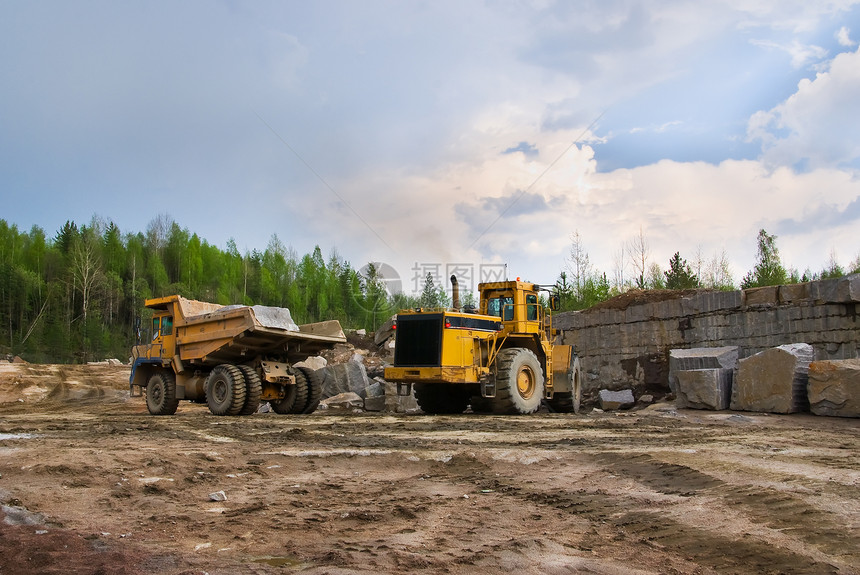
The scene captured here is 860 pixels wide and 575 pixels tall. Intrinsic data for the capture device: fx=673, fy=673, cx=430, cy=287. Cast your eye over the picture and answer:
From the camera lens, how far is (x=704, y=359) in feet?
48.9

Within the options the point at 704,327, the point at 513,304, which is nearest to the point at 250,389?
the point at 513,304

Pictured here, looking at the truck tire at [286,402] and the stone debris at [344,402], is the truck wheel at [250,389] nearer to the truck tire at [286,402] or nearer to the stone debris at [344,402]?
the truck tire at [286,402]

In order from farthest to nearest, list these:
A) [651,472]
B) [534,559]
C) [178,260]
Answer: [178,260] → [651,472] → [534,559]

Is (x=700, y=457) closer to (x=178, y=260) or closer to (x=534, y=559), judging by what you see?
(x=534, y=559)

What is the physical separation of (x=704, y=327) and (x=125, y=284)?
1806 inches

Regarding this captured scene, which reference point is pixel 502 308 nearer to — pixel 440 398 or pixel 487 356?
pixel 487 356

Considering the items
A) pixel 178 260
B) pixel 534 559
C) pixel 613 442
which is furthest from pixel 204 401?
pixel 178 260

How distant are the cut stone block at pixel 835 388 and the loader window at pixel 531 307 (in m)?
5.48

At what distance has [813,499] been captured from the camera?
16.1 ft


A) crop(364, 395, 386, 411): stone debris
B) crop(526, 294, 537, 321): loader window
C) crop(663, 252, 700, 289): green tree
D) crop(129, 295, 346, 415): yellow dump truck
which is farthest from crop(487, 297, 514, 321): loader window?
crop(663, 252, 700, 289): green tree

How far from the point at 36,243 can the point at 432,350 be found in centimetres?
4836

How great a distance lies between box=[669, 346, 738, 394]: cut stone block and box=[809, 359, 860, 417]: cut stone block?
2.18 m

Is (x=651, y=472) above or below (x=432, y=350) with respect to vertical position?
below

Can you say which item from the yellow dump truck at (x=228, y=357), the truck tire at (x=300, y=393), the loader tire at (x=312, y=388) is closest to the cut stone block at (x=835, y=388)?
the yellow dump truck at (x=228, y=357)
